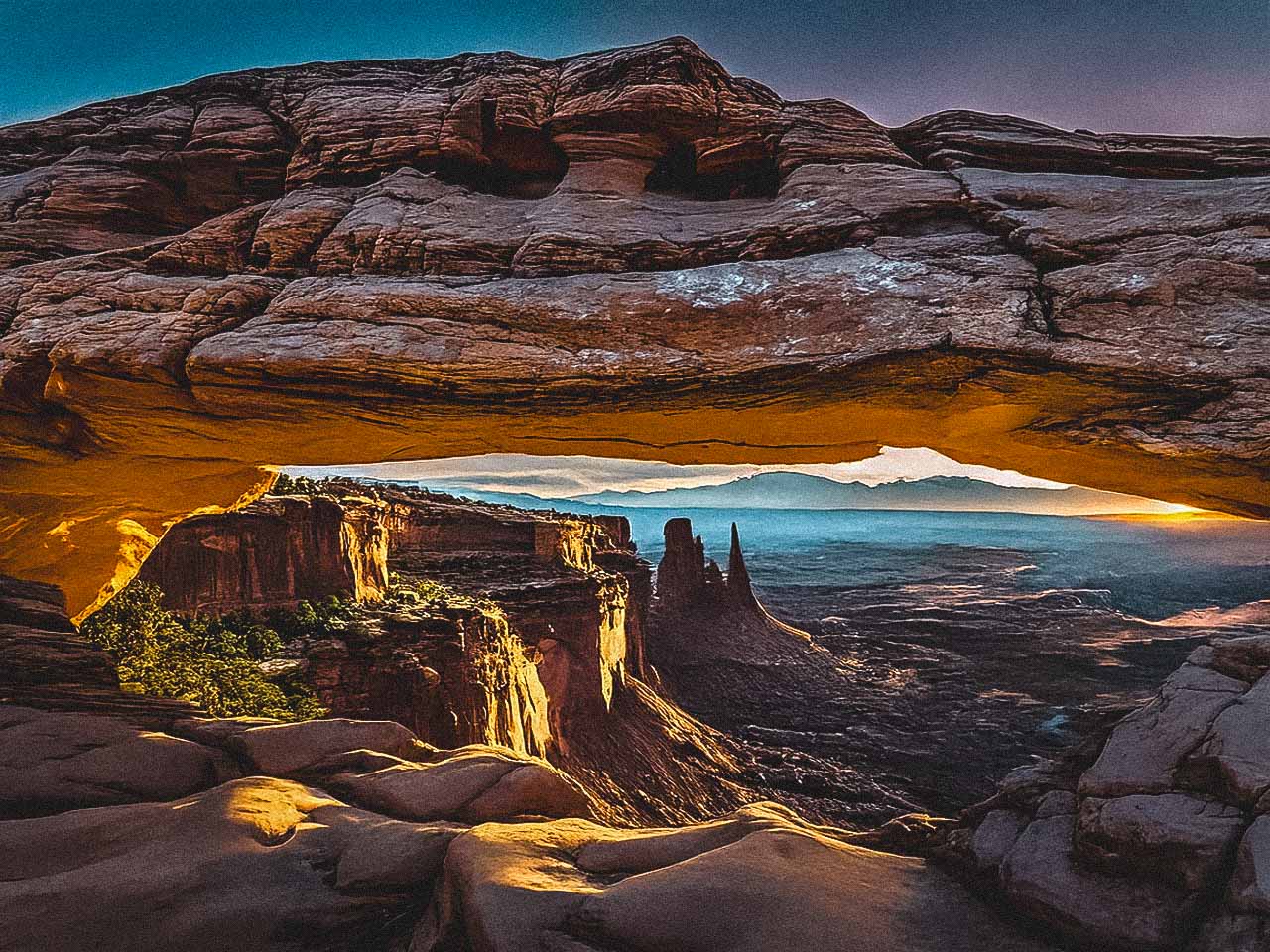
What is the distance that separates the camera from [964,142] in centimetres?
613

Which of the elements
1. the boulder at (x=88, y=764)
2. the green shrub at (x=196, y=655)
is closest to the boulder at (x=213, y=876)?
the boulder at (x=88, y=764)

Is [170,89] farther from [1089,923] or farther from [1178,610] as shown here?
[1178,610]

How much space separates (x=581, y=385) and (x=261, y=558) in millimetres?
13158

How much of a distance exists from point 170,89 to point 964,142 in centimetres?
1070

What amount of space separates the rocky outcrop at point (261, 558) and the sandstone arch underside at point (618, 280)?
6327 millimetres

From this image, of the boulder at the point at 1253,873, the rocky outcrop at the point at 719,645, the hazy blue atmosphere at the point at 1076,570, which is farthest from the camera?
the hazy blue atmosphere at the point at 1076,570

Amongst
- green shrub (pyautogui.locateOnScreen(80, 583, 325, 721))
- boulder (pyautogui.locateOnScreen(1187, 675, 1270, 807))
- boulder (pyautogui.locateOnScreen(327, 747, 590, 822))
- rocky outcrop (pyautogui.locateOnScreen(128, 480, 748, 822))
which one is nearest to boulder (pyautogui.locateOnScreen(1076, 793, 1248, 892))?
→ boulder (pyautogui.locateOnScreen(1187, 675, 1270, 807))

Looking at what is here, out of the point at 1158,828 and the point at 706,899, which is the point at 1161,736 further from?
the point at 706,899

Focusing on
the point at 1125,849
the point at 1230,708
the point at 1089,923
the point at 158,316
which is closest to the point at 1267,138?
the point at 1230,708

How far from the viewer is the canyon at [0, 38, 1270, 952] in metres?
2.99

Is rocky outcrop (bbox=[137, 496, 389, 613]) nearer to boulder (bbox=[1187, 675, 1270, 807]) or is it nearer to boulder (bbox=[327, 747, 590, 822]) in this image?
boulder (bbox=[327, 747, 590, 822])

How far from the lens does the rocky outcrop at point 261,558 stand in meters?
13.2

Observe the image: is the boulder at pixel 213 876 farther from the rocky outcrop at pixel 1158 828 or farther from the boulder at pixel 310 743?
the rocky outcrop at pixel 1158 828

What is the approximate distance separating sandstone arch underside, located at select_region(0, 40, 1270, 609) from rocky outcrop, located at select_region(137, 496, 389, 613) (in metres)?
6.33
